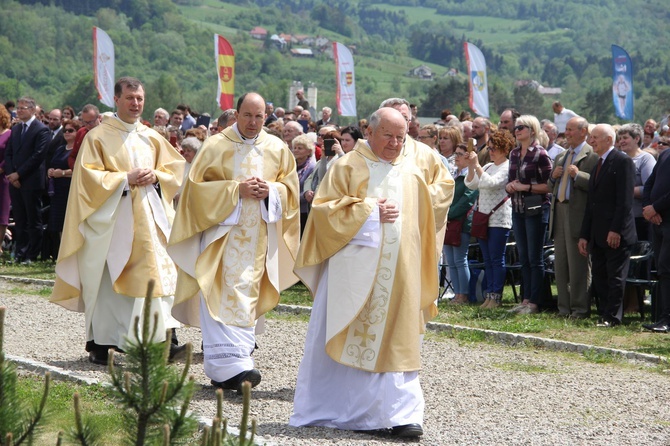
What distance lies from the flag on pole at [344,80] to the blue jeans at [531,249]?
17.2 m

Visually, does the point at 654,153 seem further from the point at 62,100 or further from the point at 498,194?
the point at 62,100

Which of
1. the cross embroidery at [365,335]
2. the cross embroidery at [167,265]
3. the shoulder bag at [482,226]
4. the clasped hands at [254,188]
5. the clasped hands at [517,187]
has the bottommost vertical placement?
the cross embroidery at [365,335]

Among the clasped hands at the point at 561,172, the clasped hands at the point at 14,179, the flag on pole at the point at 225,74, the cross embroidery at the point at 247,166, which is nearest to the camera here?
the cross embroidery at the point at 247,166

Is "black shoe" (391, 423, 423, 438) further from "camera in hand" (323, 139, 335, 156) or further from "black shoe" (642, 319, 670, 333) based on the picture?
"camera in hand" (323, 139, 335, 156)

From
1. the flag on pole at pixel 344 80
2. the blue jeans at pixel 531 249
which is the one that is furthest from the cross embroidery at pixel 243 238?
the flag on pole at pixel 344 80

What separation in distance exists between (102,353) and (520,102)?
3356 inches

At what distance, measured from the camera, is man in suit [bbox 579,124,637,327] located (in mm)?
10867

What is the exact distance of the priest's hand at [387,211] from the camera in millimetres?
7051

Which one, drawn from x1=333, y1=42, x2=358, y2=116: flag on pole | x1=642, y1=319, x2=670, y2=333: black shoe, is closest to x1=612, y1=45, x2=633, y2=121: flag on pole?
x1=333, y1=42, x2=358, y2=116: flag on pole

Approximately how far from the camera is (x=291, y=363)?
924cm

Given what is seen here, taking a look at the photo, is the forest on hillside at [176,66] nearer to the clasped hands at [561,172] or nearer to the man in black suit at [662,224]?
the clasped hands at [561,172]

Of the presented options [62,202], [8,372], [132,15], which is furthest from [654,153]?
[132,15]

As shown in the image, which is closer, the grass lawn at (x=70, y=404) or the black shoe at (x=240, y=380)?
the grass lawn at (x=70, y=404)

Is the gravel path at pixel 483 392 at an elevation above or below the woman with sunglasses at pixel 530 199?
below
